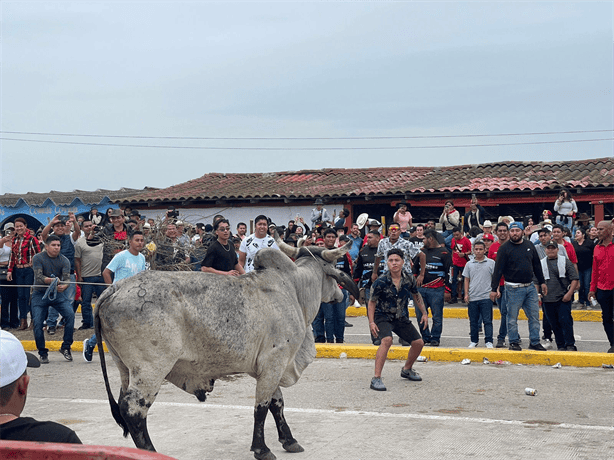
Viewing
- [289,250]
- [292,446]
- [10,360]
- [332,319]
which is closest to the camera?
[10,360]

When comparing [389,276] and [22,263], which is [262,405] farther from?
[22,263]

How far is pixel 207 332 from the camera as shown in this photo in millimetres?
6094

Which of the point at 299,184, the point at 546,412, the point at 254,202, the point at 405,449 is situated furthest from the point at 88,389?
the point at 299,184

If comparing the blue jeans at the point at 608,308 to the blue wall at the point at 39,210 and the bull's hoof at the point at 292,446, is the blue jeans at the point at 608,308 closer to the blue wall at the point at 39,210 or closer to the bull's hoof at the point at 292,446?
the bull's hoof at the point at 292,446

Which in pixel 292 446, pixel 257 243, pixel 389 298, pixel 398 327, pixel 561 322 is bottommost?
pixel 292 446

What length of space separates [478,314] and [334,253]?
5924 millimetres

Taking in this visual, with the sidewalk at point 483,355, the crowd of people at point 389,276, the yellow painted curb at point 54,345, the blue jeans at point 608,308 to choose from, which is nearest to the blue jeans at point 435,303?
the crowd of people at point 389,276

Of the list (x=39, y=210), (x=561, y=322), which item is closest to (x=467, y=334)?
(x=561, y=322)

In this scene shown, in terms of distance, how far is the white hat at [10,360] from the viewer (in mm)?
2990

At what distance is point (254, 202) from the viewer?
27.0 metres

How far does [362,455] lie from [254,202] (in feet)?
68.9

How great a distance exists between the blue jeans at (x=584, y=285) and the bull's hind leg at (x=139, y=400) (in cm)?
1214

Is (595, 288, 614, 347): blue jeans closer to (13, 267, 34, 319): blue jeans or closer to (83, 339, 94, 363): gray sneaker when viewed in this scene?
(83, 339, 94, 363): gray sneaker

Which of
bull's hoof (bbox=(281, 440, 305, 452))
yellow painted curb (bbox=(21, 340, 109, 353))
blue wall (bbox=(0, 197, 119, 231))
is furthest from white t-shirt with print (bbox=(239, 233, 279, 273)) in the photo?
blue wall (bbox=(0, 197, 119, 231))
